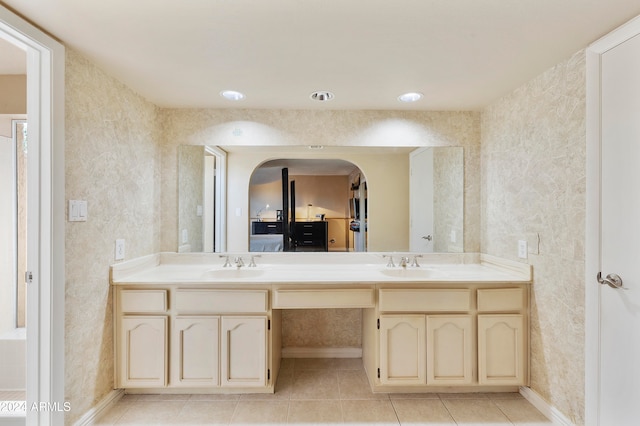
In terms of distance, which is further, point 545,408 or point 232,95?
point 232,95

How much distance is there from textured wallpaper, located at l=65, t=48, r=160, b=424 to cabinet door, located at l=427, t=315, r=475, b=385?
205 cm

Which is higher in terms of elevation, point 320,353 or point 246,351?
point 246,351

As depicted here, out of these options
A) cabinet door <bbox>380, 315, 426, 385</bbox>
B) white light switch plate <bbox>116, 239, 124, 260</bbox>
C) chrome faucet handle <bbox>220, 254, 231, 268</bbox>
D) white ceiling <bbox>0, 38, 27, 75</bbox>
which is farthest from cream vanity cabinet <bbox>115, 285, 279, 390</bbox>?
white ceiling <bbox>0, 38, 27, 75</bbox>

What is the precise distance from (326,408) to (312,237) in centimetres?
123

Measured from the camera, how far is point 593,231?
150 centimetres

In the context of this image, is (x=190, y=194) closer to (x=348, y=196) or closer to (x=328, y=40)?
(x=348, y=196)

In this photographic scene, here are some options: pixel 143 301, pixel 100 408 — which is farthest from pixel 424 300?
pixel 100 408

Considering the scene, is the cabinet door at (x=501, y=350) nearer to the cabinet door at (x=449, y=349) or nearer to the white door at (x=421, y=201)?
the cabinet door at (x=449, y=349)

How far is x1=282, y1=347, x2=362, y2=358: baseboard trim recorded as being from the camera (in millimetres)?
2568

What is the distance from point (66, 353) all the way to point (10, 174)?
161 centimetres

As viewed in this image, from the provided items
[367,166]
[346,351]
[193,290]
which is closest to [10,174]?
[193,290]

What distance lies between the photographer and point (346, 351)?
8.45 ft

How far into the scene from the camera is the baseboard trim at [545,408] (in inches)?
66.4

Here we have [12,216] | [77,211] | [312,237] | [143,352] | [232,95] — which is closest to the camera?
[77,211]
